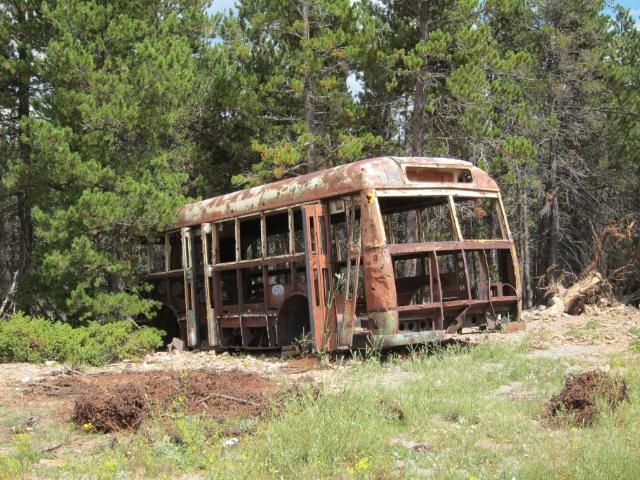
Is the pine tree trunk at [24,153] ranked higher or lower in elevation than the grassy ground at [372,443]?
higher

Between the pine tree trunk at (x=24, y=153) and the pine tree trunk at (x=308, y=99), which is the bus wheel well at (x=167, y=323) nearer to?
the pine tree trunk at (x=24, y=153)

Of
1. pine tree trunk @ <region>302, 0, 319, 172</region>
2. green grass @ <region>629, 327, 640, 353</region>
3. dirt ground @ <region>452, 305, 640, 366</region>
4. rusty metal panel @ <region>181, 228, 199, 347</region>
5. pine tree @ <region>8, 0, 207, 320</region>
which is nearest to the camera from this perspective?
green grass @ <region>629, 327, 640, 353</region>

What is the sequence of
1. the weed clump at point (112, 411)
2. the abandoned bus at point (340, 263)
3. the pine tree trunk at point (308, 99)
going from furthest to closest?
the pine tree trunk at point (308, 99) → the abandoned bus at point (340, 263) → the weed clump at point (112, 411)

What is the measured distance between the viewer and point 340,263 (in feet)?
41.0

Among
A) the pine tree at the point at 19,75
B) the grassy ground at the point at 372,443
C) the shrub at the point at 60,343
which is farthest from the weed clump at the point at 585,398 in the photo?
the pine tree at the point at 19,75

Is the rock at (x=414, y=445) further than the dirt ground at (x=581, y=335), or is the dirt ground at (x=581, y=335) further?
the dirt ground at (x=581, y=335)

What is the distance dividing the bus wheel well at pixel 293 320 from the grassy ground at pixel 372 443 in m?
4.73

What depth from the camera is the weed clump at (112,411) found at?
7.28m

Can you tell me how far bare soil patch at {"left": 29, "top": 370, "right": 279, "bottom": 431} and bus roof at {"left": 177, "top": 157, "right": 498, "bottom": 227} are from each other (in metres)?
3.55

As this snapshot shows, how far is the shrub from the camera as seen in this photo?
13.1 m

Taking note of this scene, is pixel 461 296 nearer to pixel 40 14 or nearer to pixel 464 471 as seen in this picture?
pixel 464 471

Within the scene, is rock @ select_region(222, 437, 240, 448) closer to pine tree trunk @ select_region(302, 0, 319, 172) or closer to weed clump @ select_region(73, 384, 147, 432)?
weed clump @ select_region(73, 384, 147, 432)

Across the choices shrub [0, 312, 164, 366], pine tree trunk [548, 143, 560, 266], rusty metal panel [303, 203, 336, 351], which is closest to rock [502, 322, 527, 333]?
rusty metal panel [303, 203, 336, 351]

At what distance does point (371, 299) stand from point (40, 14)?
10092 mm
